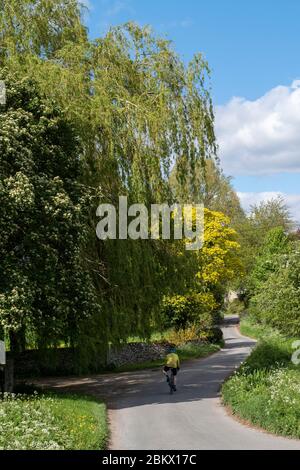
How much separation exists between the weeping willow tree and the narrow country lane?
2597mm

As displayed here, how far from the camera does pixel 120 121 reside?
69.6 feet

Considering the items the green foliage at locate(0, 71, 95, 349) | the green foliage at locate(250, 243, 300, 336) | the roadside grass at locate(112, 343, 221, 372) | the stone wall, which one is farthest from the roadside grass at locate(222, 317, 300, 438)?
the stone wall

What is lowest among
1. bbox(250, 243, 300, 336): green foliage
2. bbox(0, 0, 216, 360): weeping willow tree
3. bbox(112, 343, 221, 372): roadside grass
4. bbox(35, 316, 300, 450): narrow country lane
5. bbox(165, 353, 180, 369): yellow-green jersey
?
bbox(112, 343, 221, 372): roadside grass

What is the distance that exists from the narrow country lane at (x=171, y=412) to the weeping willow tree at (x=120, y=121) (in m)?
2.60

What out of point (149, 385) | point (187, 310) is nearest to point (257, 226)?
point (187, 310)

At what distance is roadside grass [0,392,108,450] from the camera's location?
11.3 m

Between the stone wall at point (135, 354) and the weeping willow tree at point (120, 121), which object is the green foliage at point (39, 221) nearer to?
the weeping willow tree at point (120, 121)

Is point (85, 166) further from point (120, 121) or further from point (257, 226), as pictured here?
point (257, 226)

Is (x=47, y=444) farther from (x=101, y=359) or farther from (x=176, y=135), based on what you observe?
(x=101, y=359)

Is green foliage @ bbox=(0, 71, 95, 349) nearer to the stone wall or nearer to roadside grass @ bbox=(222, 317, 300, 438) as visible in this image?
roadside grass @ bbox=(222, 317, 300, 438)

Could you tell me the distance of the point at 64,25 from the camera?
958 inches

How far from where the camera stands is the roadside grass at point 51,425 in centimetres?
1129

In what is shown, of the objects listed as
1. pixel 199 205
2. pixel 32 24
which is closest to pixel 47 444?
pixel 199 205

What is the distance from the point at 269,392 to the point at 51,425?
600 cm
